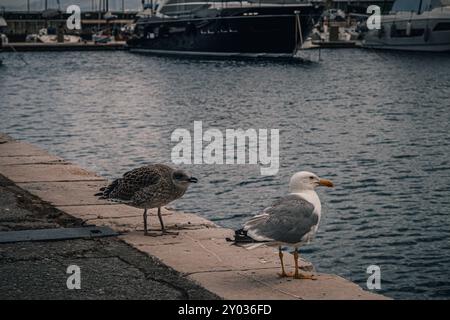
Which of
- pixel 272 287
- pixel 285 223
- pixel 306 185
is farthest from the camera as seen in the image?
pixel 306 185

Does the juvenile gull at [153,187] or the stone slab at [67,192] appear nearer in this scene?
the juvenile gull at [153,187]

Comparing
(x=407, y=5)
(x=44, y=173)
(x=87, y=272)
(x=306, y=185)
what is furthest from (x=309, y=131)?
(x=407, y=5)

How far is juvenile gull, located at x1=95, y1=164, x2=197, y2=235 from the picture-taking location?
10625 mm

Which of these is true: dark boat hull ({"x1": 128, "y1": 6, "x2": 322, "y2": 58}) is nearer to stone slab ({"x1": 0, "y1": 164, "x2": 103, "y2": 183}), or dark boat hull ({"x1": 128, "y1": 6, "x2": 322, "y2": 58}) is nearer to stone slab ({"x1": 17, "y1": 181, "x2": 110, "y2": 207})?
stone slab ({"x1": 0, "y1": 164, "x2": 103, "y2": 183})

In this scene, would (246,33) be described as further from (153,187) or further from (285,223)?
(285,223)

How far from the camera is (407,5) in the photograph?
298 feet

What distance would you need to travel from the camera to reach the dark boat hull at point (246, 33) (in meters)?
79.9

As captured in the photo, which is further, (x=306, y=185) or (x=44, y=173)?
(x=44, y=173)

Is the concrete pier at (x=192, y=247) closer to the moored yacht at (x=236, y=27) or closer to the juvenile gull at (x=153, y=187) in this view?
the juvenile gull at (x=153, y=187)

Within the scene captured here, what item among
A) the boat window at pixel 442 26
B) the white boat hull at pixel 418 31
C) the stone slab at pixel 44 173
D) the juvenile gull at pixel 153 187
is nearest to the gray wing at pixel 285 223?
the juvenile gull at pixel 153 187

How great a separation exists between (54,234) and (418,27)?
79.9 m

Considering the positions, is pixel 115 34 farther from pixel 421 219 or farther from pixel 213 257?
pixel 213 257

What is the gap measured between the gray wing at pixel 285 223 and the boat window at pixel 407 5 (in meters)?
82.1

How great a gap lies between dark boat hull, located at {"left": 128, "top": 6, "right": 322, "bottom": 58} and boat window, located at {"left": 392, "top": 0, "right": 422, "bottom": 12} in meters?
11.9
